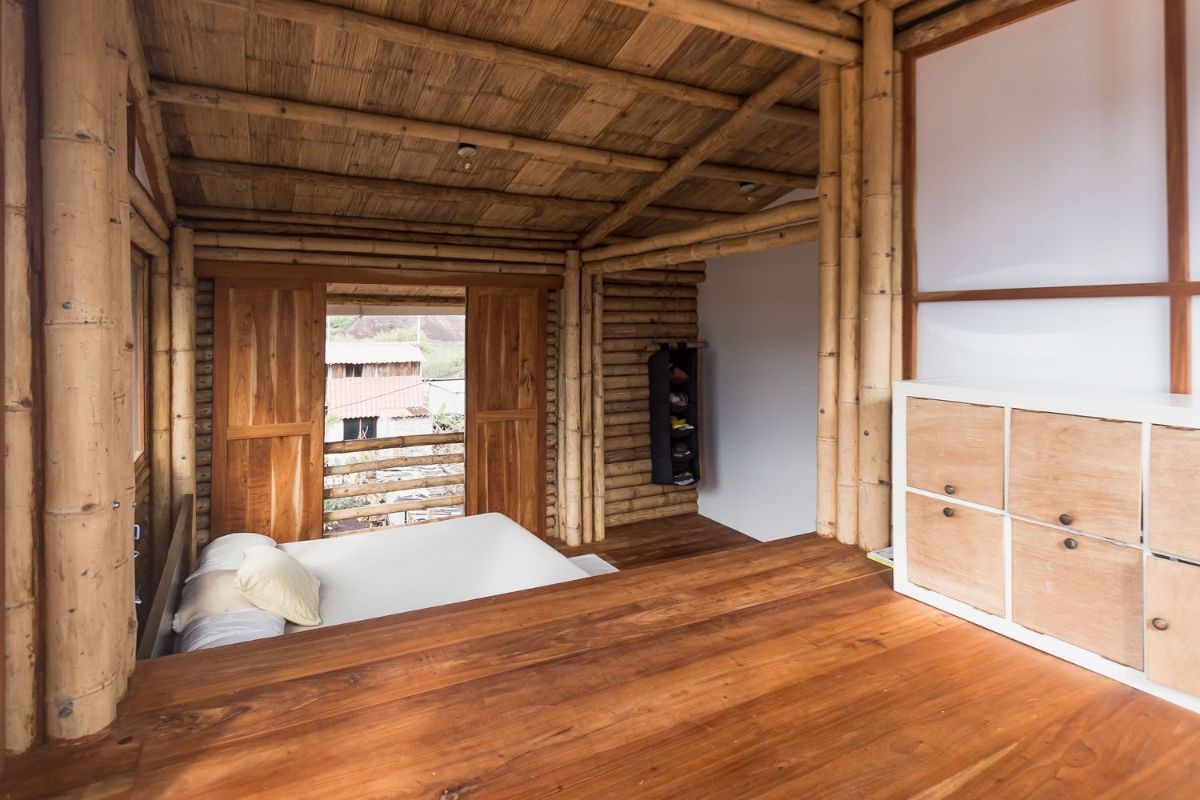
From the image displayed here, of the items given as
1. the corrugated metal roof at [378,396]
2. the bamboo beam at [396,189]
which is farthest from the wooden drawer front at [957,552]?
the corrugated metal roof at [378,396]

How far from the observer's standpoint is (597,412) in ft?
24.0

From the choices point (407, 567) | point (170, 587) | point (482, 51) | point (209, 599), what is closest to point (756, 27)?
point (482, 51)

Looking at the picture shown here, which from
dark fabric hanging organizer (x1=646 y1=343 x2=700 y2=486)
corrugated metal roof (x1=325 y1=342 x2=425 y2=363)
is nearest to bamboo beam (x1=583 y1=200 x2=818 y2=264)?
dark fabric hanging organizer (x1=646 y1=343 x2=700 y2=486)

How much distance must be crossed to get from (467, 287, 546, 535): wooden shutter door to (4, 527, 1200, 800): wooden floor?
4.84 meters

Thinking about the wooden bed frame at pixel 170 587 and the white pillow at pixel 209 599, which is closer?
the wooden bed frame at pixel 170 587

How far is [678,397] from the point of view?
7.54 metres

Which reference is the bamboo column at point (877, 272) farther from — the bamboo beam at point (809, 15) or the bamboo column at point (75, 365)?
the bamboo column at point (75, 365)

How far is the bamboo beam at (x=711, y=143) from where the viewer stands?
4.00 metres

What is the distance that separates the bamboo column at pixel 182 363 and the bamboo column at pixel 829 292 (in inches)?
188

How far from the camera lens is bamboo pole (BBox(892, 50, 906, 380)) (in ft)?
9.64

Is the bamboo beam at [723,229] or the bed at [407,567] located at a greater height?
the bamboo beam at [723,229]

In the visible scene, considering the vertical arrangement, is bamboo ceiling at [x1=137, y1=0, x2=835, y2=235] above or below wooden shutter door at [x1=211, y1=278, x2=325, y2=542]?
above

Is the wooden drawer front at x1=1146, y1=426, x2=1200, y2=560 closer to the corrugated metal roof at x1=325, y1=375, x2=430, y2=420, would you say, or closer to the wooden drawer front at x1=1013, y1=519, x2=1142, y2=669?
the wooden drawer front at x1=1013, y1=519, x2=1142, y2=669

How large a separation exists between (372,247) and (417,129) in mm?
2030
